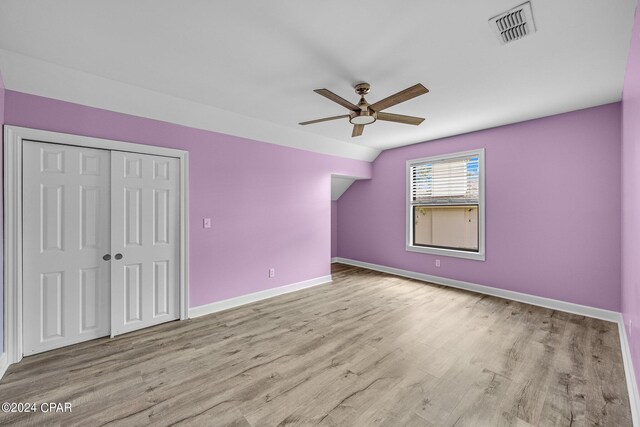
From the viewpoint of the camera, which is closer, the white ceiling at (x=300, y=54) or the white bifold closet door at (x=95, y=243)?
the white ceiling at (x=300, y=54)

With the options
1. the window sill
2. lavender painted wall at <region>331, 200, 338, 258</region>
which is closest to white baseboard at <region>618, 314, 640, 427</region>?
the window sill

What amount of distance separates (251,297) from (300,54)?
314cm

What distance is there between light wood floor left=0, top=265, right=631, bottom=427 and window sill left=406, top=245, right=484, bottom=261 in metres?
1.07

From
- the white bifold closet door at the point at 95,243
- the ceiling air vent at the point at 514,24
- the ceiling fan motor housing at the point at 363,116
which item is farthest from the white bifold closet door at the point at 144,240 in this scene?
the ceiling air vent at the point at 514,24

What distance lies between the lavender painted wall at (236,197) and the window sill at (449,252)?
5.69 ft

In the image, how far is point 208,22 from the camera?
73.0 inches

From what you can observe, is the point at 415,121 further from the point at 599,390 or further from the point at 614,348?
the point at 614,348

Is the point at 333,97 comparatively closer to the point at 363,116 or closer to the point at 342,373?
the point at 363,116

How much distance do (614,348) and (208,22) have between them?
176 inches

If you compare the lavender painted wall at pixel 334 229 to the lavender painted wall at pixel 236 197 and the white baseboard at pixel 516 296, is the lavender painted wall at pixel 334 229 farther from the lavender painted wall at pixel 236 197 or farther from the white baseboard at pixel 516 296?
the lavender painted wall at pixel 236 197

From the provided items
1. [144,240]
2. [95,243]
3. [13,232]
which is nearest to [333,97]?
[144,240]

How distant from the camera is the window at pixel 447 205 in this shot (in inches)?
174

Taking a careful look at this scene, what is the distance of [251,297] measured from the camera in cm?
388

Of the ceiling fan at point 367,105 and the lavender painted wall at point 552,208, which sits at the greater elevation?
the ceiling fan at point 367,105
